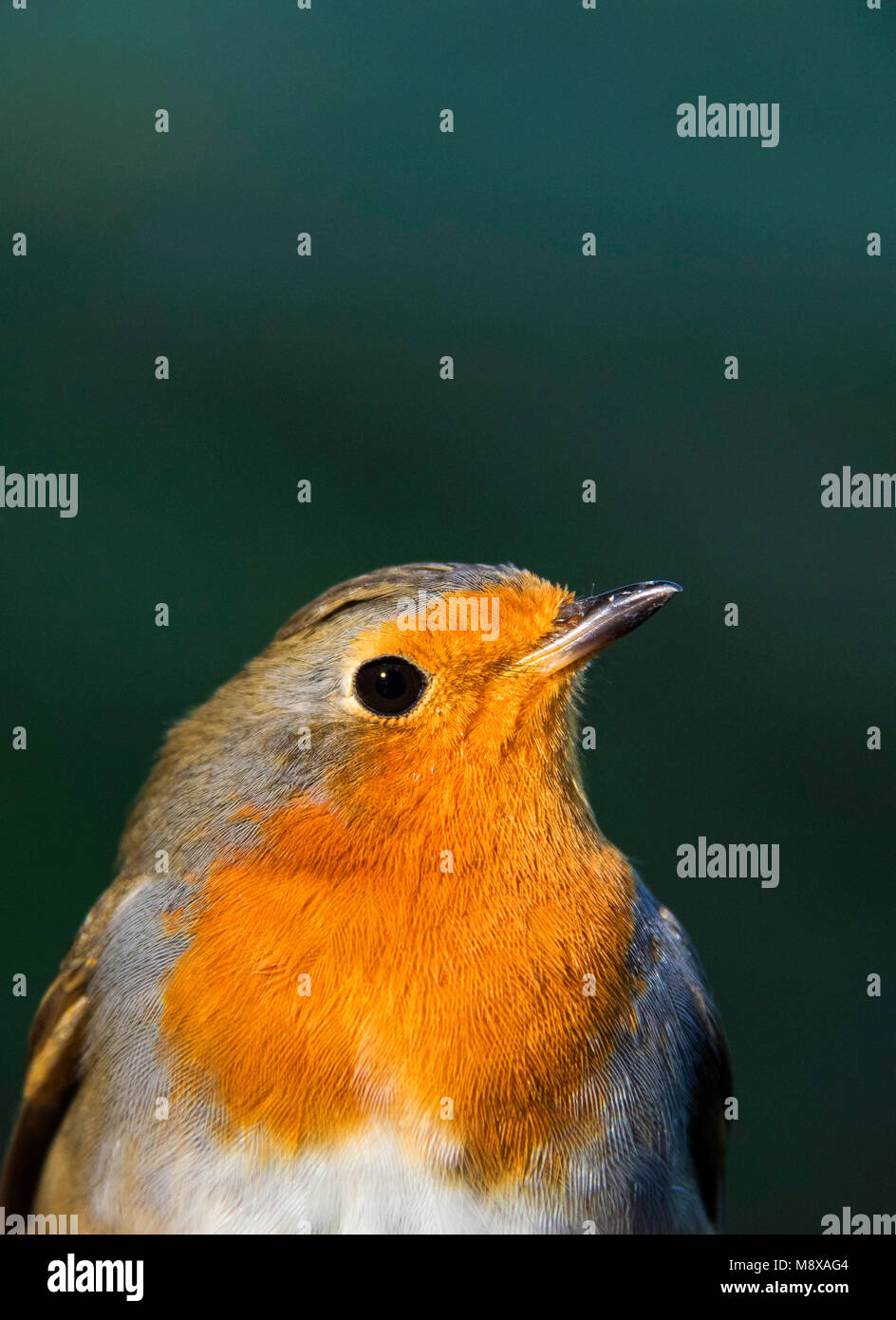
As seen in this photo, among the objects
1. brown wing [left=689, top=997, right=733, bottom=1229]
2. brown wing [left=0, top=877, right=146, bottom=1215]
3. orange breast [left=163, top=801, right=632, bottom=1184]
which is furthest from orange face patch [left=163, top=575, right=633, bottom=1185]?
brown wing [left=689, top=997, right=733, bottom=1229]

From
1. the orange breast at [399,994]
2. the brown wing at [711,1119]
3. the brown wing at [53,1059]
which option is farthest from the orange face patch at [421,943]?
the brown wing at [711,1119]

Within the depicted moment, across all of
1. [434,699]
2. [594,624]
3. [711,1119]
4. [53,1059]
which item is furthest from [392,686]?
[711,1119]

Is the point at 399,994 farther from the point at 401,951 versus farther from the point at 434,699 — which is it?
the point at 434,699

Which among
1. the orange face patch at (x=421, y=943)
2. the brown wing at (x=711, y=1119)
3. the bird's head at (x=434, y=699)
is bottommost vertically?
the brown wing at (x=711, y=1119)

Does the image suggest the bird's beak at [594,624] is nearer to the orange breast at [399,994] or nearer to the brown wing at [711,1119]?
the orange breast at [399,994]

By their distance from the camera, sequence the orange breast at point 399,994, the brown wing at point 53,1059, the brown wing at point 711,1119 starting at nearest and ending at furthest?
1. the orange breast at point 399,994
2. the brown wing at point 53,1059
3. the brown wing at point 711,1119

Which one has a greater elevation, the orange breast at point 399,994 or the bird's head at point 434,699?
the bird's head at point 434,699

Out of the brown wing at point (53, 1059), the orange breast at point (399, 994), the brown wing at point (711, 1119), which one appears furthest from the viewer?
the brown wing at point (711, 1119)

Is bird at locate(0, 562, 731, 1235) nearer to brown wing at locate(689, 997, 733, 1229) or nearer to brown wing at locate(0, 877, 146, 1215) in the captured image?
brown wing at locate(0, 877, 146, 1215)
